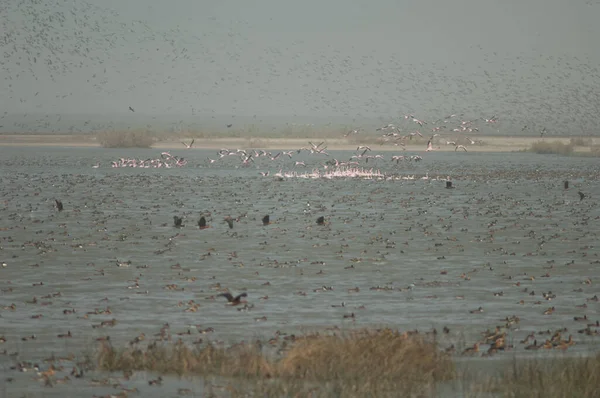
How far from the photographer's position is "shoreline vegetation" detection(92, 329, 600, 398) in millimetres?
18277

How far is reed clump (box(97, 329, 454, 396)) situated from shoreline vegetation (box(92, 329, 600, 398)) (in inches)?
0.7

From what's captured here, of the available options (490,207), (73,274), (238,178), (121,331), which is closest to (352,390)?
(121,331)

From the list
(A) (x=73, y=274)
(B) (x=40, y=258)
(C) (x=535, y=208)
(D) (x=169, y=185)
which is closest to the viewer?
(A) (x=73, y=274)

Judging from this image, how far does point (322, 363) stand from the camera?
19516mm

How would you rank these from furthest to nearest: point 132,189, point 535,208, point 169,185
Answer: point 169,185
point 132,189
point 535,208

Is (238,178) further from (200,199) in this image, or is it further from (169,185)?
(200,199)

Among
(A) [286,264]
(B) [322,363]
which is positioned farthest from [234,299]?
(A) [286,264]

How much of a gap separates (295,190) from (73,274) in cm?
5223

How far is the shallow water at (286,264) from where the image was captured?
2517 cm

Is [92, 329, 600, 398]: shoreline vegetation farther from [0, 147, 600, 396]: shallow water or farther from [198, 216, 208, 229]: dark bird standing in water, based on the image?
[198, 216, 208, 229]: dark bird standing in water

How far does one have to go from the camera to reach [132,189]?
85.5 m

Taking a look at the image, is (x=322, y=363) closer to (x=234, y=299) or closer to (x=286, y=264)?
(x=234, y=299)

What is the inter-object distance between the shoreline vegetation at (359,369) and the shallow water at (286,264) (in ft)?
3.63

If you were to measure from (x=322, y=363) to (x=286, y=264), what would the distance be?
1814 centimetres
